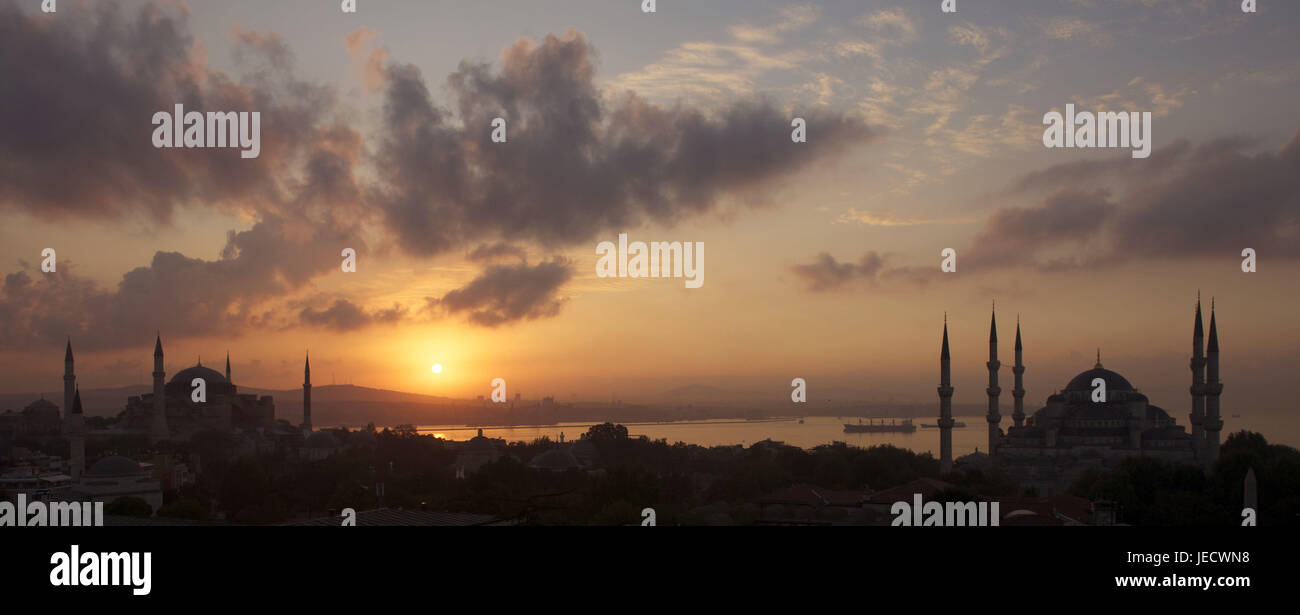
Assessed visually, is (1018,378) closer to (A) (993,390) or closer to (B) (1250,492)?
(A) (993,390)

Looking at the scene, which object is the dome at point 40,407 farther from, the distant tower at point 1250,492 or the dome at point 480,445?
the distant tower at point 1250,492

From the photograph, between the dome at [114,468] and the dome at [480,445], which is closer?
the dome at [114,468]

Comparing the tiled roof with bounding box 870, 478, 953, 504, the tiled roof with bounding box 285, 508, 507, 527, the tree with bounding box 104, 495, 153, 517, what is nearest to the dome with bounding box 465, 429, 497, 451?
the tree with bounding box 104, 495, 153, 517

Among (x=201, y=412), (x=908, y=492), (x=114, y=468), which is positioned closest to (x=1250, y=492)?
(x=908, y=492)

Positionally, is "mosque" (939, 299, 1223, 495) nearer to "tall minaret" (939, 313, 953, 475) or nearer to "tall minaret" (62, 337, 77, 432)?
"tall minaret" (939, 313, 953, 475)

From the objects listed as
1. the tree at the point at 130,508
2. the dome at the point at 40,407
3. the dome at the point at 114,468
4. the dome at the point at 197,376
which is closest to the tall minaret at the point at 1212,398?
the tree at the point at 130,508

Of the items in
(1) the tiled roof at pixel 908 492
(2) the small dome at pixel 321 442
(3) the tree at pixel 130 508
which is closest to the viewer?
(3) the tree at pixel 130 508

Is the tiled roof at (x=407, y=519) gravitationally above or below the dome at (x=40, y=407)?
above
